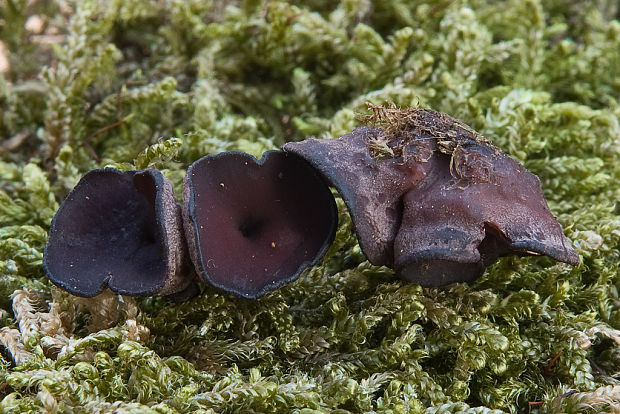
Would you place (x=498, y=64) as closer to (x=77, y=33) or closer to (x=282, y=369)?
(x=282, y=369)

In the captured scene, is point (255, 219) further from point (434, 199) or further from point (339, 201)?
point (434, 199)

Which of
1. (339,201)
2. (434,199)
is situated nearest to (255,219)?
(339,201)

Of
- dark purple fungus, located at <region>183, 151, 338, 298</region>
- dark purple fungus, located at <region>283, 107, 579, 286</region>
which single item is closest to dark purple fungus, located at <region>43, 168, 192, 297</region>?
dark purple fungus, located at <region>183, 151, 338, 298</region>

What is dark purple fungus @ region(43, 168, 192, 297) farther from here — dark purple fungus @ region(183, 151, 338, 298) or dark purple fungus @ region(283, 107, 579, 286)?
dark purple fungus @ region(283, 107, 579, 286)

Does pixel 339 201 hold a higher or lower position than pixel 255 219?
lower

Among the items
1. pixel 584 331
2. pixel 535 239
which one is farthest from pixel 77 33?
pixel 584 331

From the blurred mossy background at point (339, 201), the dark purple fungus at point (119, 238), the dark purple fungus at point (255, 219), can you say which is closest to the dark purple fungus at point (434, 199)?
the dark purple fungus at point (255, 219)
